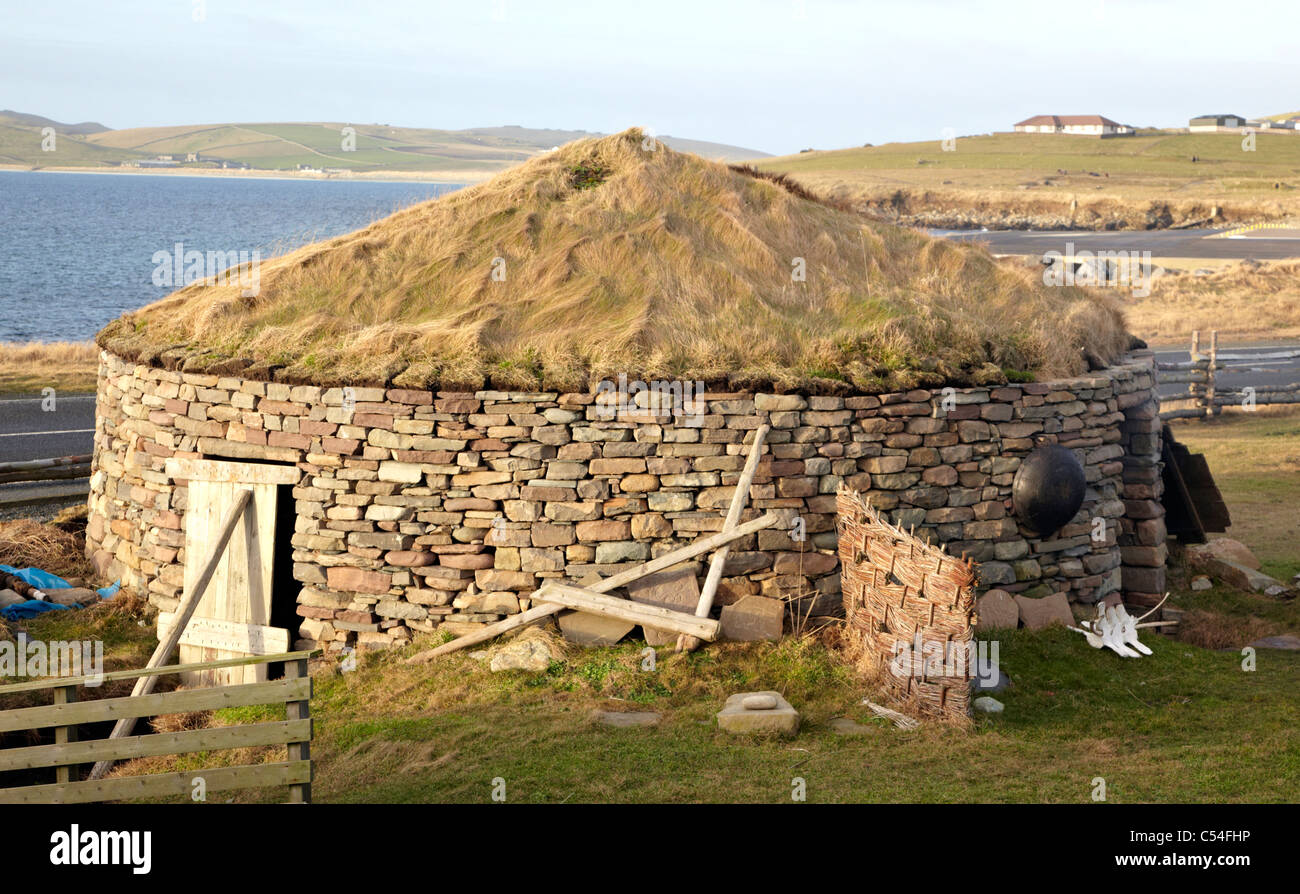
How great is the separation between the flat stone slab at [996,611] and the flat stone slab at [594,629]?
3258mm

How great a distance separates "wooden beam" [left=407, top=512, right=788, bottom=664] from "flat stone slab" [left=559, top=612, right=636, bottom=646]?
7.7 inches

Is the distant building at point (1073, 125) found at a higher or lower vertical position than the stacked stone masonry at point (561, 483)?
higher

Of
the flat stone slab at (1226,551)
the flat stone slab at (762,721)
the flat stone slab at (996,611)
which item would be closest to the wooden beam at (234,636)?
the flat stone slab at (762,721)

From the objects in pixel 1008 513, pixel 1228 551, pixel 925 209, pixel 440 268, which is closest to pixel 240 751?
pixel 440 268

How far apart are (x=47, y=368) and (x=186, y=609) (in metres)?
22.9

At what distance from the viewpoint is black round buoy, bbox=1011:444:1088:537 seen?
403 inches

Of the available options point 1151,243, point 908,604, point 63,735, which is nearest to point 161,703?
point 63,735

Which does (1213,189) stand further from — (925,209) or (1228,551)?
(1228,551)

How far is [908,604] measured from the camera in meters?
8.11

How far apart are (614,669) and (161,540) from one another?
16.0 ft

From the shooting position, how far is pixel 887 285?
38.5ft

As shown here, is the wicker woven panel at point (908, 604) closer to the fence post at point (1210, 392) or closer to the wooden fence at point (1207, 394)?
the wooden fence at point (1207, 394)

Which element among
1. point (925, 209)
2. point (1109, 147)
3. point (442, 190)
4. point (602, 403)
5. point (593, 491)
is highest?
point (1109, 147)

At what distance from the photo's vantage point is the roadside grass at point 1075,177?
57938 mm
